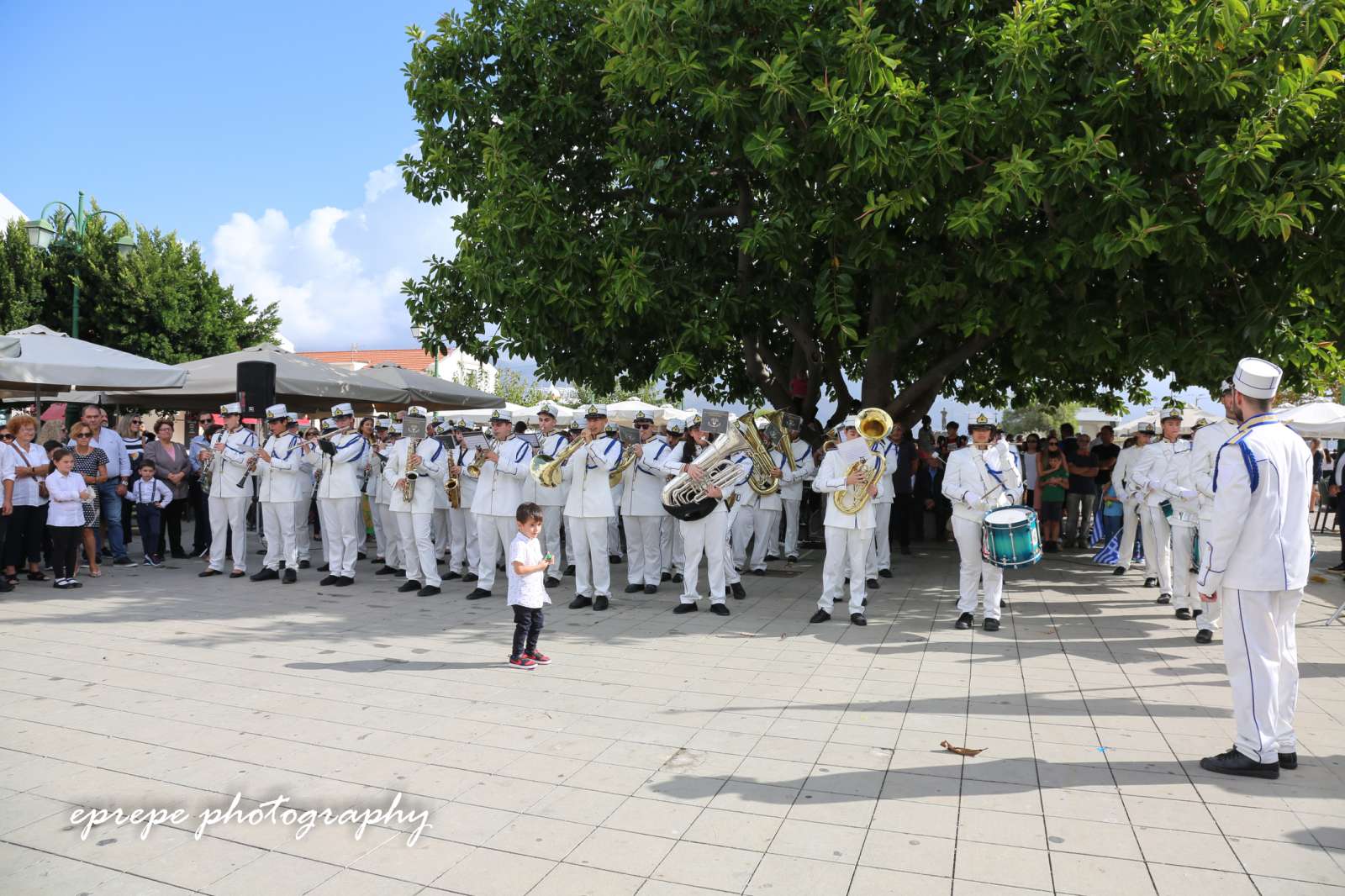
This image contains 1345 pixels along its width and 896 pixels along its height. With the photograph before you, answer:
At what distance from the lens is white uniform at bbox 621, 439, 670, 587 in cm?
1120

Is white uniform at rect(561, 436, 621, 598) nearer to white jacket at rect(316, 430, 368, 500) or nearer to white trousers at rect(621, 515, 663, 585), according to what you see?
white trousers at rect(621, 515, 663, 585)

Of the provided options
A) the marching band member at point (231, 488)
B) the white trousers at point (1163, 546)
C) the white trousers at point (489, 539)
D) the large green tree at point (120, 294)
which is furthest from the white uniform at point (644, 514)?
the large green tree at point (120, 294)

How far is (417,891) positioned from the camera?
3.58 metres

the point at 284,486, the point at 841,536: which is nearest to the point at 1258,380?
the point at 841,536

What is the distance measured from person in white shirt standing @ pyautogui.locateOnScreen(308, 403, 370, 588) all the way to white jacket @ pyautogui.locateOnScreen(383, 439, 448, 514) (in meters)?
0.45

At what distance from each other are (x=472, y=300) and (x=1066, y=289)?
853 centimetres

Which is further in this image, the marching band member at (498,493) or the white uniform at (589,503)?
the marching band member at (498,493)

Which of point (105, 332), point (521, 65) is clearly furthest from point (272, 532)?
point (105, 332)

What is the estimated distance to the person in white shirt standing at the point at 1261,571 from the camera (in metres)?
4.96

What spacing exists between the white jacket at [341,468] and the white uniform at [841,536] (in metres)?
5.88

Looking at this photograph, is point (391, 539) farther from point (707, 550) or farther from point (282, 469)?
point (707, 550)

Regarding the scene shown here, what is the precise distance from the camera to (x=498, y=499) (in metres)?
10.7

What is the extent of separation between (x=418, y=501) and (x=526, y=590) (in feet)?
14.4

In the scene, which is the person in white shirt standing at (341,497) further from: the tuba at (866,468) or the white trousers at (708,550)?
the tuba at (866,468)
